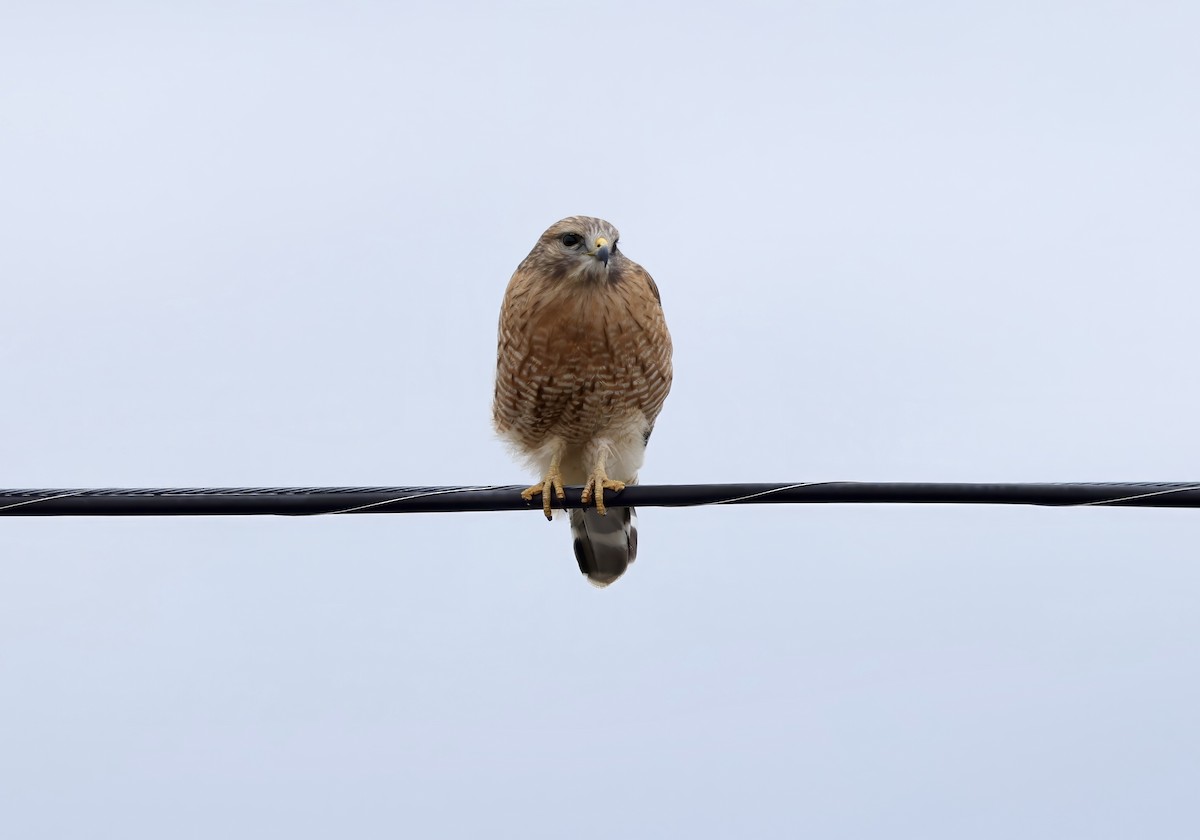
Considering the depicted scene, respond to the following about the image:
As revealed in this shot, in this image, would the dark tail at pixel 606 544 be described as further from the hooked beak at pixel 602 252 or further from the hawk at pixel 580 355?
the hooked beak at pixel 602 252

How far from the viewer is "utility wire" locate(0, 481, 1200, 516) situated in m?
4.32

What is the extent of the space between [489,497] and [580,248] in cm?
239

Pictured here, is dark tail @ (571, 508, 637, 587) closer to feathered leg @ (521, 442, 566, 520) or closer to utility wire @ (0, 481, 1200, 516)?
feathered leg @ (521, 442, 566, 520)

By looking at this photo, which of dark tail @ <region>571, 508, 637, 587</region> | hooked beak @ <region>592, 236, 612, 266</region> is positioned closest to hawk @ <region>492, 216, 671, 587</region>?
hooked beak @ <region>592, 236, 612, 266</region>

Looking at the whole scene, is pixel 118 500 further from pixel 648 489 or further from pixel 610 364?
pixel 610 364

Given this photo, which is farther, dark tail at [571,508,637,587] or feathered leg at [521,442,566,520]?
dark tail at [571,508,637,587]

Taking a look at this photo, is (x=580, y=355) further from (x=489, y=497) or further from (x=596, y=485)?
(x=489, y=497)

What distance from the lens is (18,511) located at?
4645mm

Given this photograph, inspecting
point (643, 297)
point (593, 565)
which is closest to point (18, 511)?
point (643, 297)

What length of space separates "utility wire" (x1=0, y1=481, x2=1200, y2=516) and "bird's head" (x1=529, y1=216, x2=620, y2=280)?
7.03 ft

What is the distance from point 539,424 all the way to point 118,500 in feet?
10.0

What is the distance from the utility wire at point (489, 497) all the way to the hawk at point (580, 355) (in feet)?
5.72

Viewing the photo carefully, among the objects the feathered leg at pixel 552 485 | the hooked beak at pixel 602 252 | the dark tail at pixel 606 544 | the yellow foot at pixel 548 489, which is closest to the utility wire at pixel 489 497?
the feathered leg at pixel 552 485

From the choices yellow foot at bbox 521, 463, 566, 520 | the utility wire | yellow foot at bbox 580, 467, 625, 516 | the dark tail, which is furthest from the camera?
the dark tail
